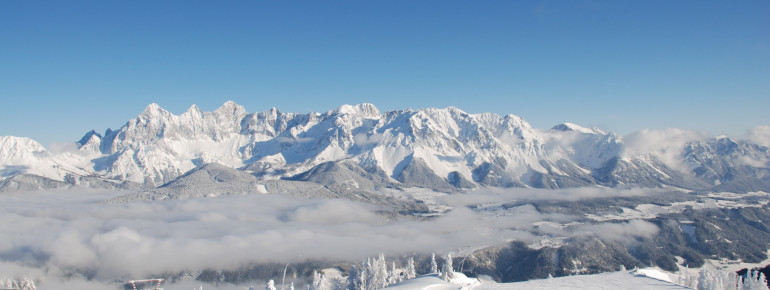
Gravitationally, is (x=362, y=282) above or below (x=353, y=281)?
above

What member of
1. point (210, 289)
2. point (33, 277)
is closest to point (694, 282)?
point (210, 289)

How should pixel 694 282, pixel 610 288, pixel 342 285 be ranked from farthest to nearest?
1. pixel 342 285
2. pixel 694 282
3. pixel 610 288

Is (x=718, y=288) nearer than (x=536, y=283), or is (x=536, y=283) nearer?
(x=536, y=283)

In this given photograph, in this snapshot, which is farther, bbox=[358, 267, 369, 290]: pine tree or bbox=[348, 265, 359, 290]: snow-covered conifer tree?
bbox=[348, 265, 359, 290]: snow-covered conifer tree

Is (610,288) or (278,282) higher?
(610,288)

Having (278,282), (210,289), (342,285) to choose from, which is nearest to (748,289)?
(342,285)

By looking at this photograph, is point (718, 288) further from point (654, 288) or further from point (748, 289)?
point (654, 288)

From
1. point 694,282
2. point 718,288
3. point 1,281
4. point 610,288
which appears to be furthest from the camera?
point 1,281

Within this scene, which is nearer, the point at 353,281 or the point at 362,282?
the point at 362,282

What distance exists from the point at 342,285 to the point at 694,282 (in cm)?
8348

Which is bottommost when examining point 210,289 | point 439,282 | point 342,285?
point 210,289

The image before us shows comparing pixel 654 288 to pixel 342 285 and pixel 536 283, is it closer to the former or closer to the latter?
pixel 536 283

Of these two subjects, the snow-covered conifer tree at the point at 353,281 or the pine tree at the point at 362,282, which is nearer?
the pine tree at the point at 362,282

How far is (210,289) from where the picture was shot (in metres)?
192
